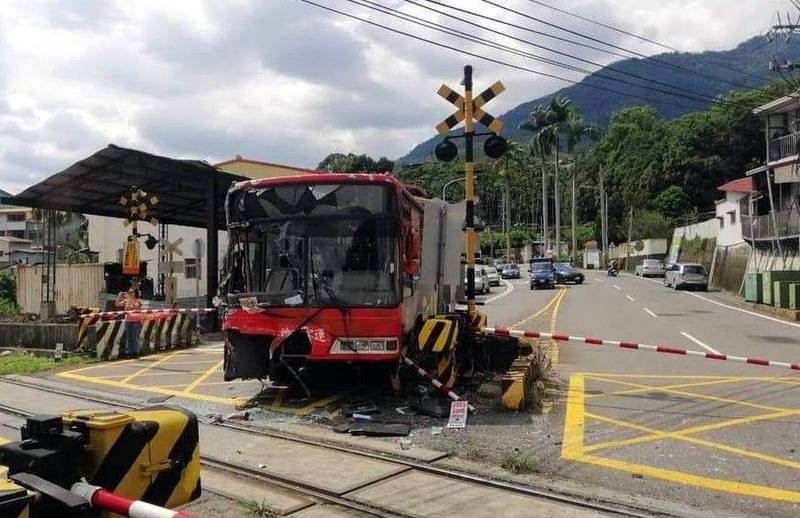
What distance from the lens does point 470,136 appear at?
11.4 m

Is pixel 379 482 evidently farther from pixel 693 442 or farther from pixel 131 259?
pixel 131 259

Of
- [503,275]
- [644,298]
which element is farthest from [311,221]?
[503,275]

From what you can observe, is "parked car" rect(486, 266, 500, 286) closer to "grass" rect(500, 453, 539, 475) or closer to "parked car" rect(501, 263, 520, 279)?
"parked car" rect(501, 263, 520, 279)

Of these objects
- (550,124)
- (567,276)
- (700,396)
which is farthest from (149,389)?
(550,124)

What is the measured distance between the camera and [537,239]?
366ft

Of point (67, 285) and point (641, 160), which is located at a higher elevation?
point (641, 160)

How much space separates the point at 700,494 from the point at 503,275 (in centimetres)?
5523

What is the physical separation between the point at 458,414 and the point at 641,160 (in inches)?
3196

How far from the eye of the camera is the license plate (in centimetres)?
889

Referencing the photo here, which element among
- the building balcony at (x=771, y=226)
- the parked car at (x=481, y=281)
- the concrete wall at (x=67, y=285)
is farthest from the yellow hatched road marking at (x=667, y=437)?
the building balcony at (x=771, y=226)

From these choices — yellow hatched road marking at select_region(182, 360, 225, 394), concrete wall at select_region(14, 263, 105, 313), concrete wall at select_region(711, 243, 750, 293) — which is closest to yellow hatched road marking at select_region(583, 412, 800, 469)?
yellow hatched road marking at select_region(182, 360, 225, 394)

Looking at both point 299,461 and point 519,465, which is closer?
point 519,465

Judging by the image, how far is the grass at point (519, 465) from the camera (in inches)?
242

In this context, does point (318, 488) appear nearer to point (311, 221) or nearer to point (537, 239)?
point (311, 221)
